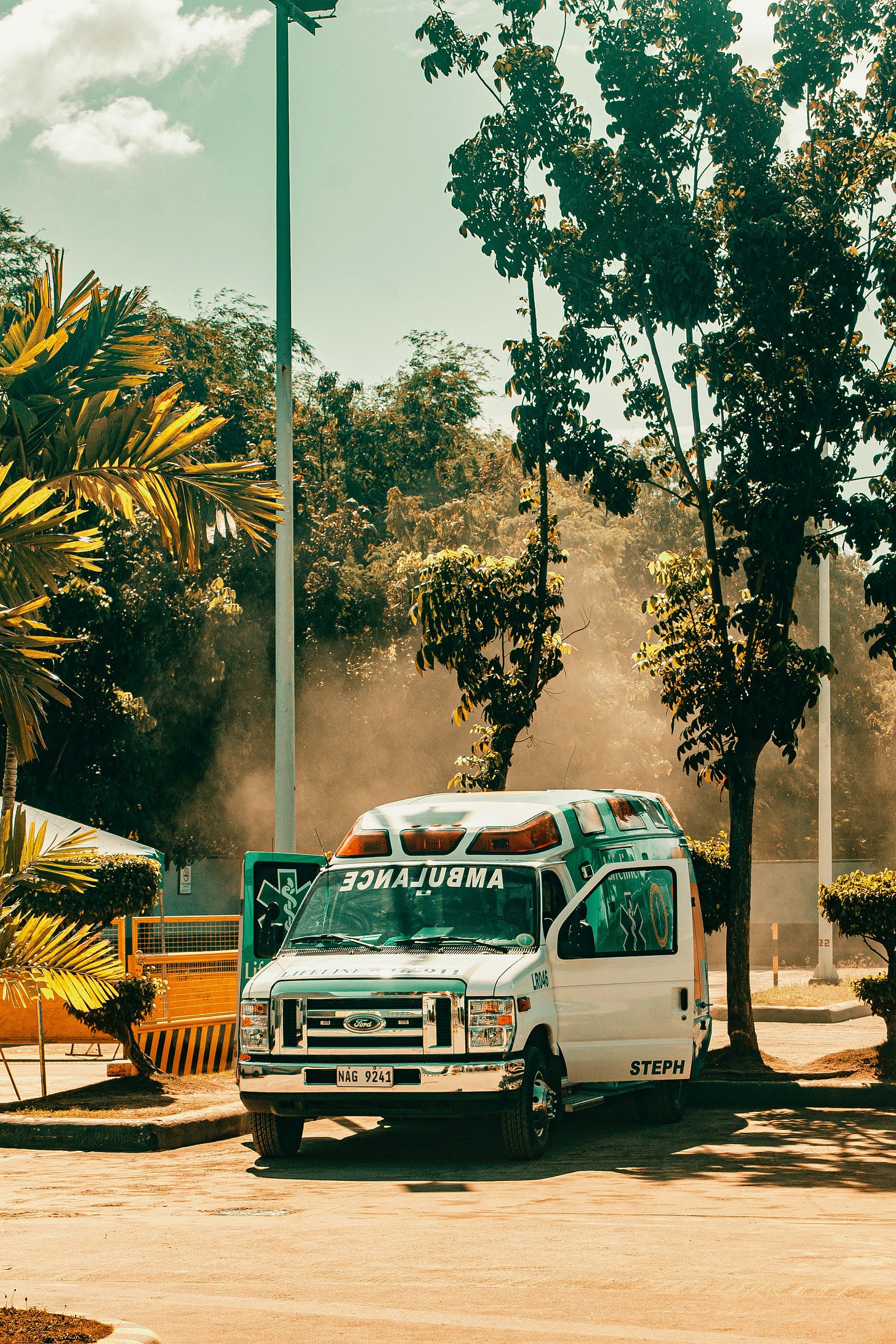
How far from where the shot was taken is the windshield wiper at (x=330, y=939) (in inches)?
436

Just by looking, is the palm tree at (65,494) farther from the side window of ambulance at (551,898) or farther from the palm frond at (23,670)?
the side window of ambulance at (551,898)

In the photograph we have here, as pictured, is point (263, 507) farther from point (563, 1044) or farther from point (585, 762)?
point (585, 762)

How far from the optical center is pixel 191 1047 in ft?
51.1

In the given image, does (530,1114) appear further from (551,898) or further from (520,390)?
(520,390)

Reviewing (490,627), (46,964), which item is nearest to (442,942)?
(46,964)

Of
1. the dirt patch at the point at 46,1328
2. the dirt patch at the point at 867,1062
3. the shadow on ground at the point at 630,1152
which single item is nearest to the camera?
the dirt patch at the point at 46,1328

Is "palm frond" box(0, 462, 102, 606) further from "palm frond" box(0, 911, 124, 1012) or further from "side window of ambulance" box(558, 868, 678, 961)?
"side window of ambulance" box(558, 868, 678, 961)

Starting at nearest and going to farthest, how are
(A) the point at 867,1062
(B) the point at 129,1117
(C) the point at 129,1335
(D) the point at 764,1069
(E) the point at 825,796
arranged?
(C) the point at 129,1335, (B) the point at 129,1117, (A) the point at 867,1062, (D) the point at 764,1069, (E) the point at 825,796

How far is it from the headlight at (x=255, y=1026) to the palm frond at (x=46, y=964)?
3.52 metres

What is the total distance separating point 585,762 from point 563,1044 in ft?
93.9

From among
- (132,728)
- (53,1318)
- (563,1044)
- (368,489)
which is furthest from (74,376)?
(368,489)

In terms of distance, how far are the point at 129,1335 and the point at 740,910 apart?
11340 mm

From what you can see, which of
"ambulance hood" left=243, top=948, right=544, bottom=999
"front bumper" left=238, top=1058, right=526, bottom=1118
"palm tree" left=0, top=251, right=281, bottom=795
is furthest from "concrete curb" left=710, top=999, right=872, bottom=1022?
"palm tree" left=0, top=251, right=281, bottom=795

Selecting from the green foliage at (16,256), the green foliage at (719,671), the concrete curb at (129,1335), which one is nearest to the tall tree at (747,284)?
the green foliage at (719,671)
